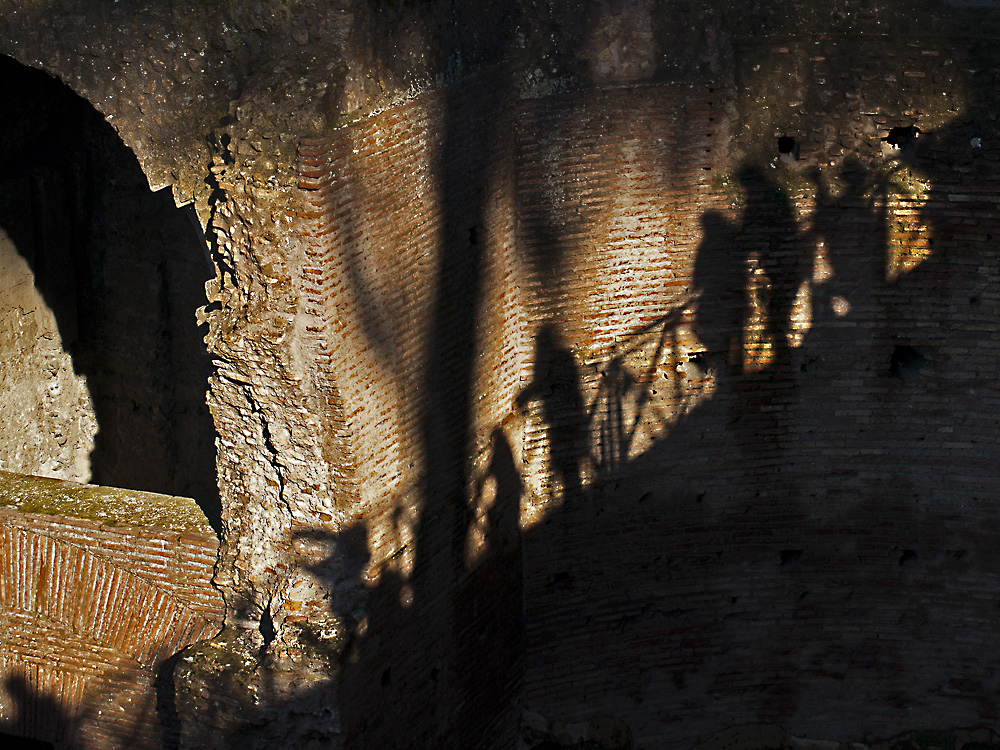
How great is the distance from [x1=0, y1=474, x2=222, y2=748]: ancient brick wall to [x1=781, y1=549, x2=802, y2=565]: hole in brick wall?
3.28 metres

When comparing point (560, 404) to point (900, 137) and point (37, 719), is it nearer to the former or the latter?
point (900, 137)

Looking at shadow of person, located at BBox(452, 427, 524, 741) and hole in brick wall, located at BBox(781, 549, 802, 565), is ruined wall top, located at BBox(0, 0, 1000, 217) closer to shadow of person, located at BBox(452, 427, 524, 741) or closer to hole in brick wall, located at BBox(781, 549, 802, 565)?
shadow of person, located at BBox(452, 427, 524, 741)

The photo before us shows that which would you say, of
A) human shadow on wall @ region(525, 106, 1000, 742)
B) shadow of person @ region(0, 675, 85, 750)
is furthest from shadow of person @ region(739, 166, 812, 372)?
shadow of person @ region(0, 675, 85, 750)

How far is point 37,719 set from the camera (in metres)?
6.39

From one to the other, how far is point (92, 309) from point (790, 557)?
16.3ft

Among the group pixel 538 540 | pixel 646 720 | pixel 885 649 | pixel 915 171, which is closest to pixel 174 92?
pixel 538 540

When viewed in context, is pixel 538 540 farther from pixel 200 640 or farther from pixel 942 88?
pixel 942 88

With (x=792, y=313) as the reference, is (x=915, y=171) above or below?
above

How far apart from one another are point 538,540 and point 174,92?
316 cm

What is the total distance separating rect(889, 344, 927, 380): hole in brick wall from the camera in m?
6.71

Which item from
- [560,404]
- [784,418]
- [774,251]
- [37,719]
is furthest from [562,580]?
[37,719]

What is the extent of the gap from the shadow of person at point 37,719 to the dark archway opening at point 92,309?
1989 millimetres

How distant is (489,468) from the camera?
630 centimetres

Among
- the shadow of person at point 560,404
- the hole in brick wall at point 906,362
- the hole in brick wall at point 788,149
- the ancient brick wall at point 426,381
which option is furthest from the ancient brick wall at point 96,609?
the hole in brick wall at point 906,362
